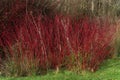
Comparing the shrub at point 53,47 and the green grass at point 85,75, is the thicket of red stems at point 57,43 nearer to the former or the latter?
the shrub at point 53,47

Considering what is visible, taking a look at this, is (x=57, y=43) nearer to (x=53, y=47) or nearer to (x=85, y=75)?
(x=53, y=47)

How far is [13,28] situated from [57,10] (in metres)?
2.65

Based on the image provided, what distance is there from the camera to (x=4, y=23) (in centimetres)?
1345

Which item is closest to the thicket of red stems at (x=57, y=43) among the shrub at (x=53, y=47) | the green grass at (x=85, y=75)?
the shrub at (x=53, y=47)

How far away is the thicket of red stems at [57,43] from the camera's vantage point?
1120cm

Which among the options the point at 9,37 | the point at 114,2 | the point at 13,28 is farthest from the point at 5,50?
the point at 114,2

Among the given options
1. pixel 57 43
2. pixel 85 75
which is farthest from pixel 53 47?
Answer: pixel 85 75

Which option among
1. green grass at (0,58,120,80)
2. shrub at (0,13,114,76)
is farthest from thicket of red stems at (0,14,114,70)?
green grass at (0,58,120,80)

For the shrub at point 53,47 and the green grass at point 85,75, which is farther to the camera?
the shrub at point 53,47

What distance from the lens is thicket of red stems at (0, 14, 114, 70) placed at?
1120cm

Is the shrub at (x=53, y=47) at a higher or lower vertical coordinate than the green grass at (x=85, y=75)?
higher

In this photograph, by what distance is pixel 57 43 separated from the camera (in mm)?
11742

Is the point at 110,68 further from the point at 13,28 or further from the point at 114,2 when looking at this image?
the point at 114,2

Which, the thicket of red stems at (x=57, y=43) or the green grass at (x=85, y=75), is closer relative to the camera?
the green grass at (x=85, y=75)
